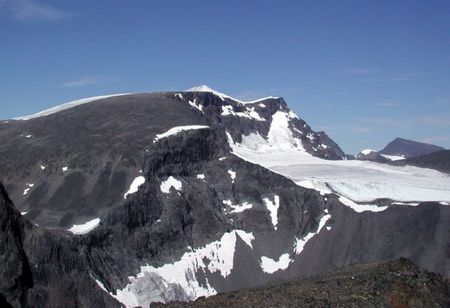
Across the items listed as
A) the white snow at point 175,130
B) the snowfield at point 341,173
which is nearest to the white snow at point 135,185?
the white snow at point 175,130

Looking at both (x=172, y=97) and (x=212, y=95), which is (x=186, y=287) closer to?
(x=172, y=97)

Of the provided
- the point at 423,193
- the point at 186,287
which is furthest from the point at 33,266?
the point at 423,193

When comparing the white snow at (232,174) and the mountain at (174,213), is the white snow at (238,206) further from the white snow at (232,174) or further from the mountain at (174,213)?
the white snow at (232,174)

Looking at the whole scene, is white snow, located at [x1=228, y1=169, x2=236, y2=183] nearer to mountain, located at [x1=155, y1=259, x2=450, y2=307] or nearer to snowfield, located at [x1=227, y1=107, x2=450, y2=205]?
snowfield, located at [x1=227, y1=107, x2=450, y2=205]

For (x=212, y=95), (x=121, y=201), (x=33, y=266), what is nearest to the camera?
(x=33, y=266)

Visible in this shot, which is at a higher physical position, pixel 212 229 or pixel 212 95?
pixel 212 95

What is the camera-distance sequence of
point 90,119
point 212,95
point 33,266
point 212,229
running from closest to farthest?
point 33,266 < point 212,229 < point 90,119 < point 212,95
